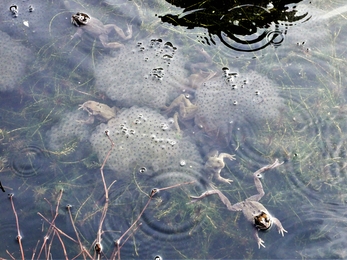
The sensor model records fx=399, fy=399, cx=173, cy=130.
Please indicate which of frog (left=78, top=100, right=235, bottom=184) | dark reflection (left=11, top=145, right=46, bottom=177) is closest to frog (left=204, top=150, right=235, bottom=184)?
frog (left=78, top=100, right=235, bottom=184)

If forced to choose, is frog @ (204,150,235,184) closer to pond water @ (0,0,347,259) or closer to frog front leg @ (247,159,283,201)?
pond water @ (0,0,347,259)

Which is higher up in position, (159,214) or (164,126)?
(164,126)

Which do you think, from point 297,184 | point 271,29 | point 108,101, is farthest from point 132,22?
point 297,184

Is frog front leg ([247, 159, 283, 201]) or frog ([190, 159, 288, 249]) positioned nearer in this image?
frog ([190, 159, 288, 249])

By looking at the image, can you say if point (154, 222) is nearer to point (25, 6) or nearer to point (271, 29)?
point (271, 29)

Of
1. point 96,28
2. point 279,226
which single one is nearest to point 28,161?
point 96,28

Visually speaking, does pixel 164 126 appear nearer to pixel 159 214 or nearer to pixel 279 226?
pixel 159 214
